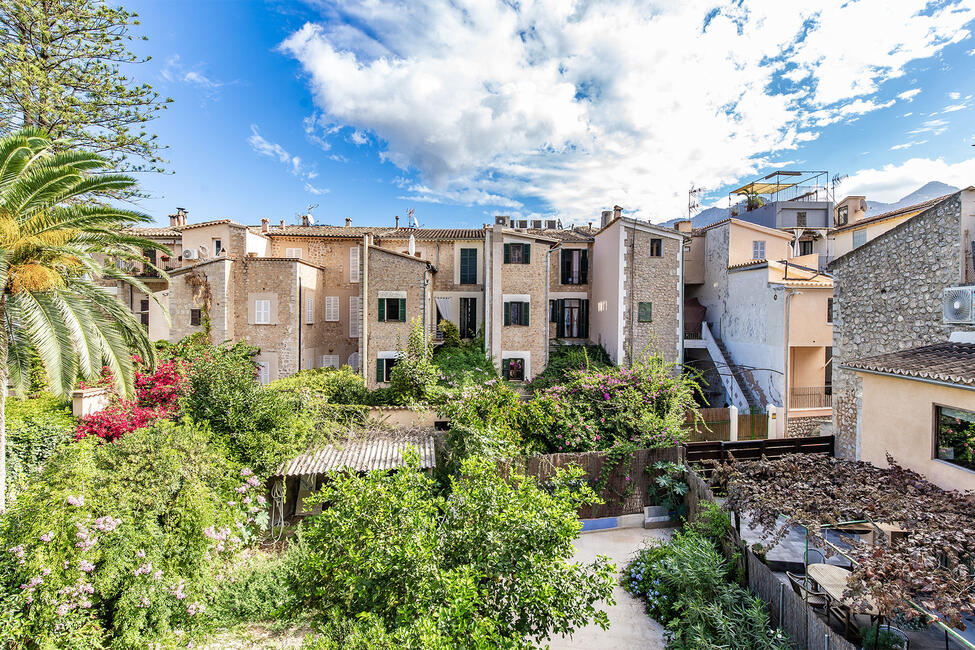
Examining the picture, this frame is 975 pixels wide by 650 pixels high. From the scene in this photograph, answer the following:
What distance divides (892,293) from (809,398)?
9.36 m

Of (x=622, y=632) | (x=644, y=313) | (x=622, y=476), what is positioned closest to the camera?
(x=622, y=632)

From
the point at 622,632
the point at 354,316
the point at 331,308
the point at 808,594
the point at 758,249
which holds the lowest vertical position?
the point at 622,632

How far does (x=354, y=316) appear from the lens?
25.3 metres

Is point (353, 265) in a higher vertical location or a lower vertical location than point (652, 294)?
higher

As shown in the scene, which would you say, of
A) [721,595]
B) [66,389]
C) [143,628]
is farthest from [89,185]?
[721,595]

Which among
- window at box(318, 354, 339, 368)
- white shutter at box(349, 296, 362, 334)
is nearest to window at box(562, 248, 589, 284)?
white shutter at box(349, 296, 362, 334)

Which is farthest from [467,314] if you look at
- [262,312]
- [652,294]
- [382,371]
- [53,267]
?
[53,267]

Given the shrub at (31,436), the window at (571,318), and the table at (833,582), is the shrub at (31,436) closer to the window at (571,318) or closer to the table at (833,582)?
the table at (833,582)

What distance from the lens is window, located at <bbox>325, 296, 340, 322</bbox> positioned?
81.3 ft

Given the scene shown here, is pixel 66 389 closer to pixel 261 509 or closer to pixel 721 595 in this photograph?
pixel 261 509

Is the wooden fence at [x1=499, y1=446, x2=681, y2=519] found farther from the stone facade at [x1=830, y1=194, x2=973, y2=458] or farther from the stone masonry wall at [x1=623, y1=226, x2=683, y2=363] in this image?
the stone masonry wall at [x1=623, y1=226, x2=683, y2=363]

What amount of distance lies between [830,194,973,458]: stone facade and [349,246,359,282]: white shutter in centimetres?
2281

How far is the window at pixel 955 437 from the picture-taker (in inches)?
298

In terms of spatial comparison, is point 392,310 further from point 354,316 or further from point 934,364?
point 934,364
